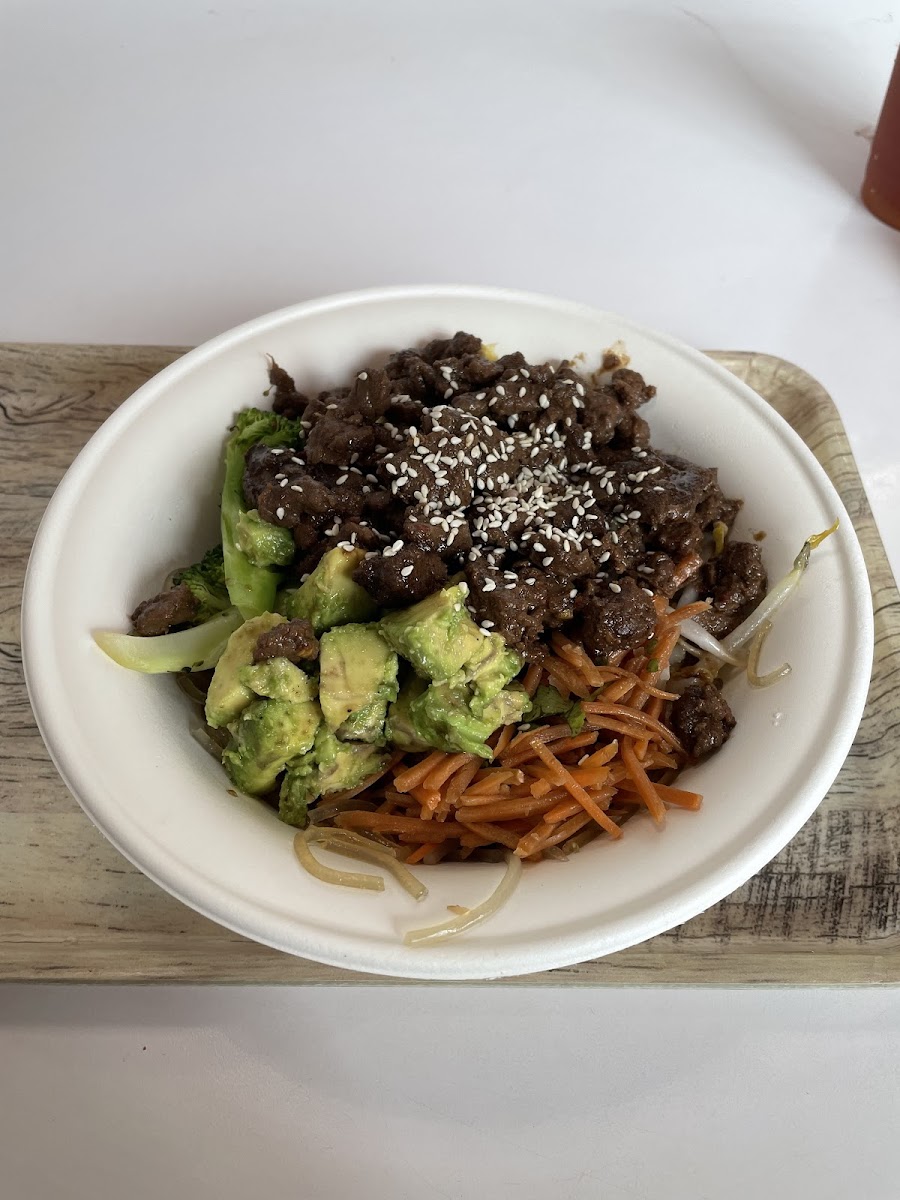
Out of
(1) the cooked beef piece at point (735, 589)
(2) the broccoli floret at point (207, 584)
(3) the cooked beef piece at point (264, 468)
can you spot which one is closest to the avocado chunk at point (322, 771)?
(2) the broccoli floret at point (207, 584)

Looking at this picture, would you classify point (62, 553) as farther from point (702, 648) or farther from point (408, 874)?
point (702, 648)

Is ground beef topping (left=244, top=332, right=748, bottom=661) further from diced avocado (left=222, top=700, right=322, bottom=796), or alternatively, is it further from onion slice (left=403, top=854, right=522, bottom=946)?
onion slice (left=403, top=854, right=522, bottom=946)

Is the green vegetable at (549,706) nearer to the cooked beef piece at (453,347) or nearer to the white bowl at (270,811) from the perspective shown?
the white bowl at (270,811)

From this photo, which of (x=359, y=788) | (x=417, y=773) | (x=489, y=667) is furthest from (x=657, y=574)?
(x=359, y=788)

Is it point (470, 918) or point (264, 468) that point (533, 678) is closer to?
Answer: point (470, 918)

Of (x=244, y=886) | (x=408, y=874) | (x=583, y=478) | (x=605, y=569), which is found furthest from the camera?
(x=583, y=478)

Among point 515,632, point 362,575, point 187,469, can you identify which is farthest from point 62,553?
point 515,632
